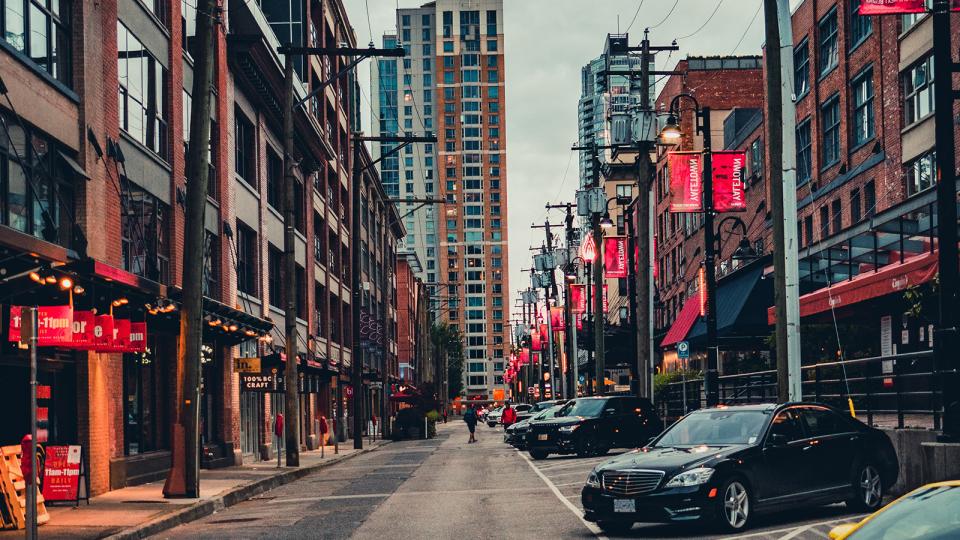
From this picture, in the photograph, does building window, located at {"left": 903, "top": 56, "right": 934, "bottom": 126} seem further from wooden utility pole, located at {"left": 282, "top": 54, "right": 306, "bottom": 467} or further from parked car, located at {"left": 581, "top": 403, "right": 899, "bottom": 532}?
parked car, located at {"left": 581, "top": 403, "right": 899, "bottom": 532}

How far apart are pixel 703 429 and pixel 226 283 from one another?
2101 centimetres

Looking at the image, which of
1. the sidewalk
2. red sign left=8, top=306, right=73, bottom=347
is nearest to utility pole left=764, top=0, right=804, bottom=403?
the sidewalk

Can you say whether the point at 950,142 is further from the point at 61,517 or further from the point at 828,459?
the point at 61,517

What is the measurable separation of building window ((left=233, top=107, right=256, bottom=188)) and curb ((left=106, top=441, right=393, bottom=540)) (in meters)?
11.0

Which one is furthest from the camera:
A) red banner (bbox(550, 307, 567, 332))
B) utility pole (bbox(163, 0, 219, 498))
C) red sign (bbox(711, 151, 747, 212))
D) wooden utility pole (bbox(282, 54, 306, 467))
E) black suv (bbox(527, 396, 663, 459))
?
red banner (bbox(550, 307, 567, 332))

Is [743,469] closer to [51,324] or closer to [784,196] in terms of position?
[784,196]

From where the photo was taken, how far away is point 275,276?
149 feet

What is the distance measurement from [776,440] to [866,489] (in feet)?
6.12

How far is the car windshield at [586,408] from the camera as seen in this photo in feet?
110

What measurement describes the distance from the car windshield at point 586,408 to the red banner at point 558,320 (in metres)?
34.4

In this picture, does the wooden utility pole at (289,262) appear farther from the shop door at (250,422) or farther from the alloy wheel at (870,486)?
the alloy wheel at (870,486)

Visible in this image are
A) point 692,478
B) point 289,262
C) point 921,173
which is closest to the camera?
point 692,478

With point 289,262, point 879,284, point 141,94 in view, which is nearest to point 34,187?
point 141,94

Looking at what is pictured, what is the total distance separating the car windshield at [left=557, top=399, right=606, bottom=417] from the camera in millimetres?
33469
